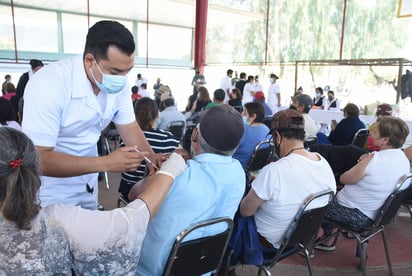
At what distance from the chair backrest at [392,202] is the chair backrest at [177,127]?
259 centimetres

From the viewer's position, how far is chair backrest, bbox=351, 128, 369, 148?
3.71m

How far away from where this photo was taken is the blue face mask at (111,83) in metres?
1.30

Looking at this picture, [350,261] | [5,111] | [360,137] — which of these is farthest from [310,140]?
[5,111]

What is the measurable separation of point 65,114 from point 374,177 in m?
1.81

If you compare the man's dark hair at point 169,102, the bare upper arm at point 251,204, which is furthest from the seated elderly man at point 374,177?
the man's dark hair at point 169,102

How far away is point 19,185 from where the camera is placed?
844mm

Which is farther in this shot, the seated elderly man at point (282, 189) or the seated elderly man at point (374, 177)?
the seated elderly man at point (374, 177)

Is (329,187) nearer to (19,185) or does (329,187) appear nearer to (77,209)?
(77,209)

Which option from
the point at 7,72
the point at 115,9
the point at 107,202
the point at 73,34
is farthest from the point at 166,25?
the point at 107,202

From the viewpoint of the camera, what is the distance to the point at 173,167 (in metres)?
1.17

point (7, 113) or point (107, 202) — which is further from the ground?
point (7, 113)

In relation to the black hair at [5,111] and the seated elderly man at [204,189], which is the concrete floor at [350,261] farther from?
the black hair at [5,111]

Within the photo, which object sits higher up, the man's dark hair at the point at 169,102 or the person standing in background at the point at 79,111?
the person standing in background at the point at 79,111

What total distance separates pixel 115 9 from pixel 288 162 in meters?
13.1
